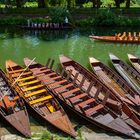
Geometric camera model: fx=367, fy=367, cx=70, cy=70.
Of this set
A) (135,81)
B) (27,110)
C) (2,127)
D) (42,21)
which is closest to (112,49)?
(135,81)

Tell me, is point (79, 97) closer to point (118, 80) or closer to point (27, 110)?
point (27, 110)

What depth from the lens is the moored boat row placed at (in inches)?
619

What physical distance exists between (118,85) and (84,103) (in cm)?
389

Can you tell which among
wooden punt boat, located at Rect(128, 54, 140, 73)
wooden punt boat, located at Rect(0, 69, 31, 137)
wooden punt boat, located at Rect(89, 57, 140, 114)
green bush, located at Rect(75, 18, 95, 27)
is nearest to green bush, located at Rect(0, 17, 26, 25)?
green bush, located at Rect(75, 18, 95, 27)

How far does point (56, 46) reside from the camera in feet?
103

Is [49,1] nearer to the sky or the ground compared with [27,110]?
nearer to the sky

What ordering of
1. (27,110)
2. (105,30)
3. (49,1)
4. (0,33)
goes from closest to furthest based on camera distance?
(27,110) → (0,33) → (105,30) → (49,1)

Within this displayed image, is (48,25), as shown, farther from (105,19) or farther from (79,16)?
(79,16)

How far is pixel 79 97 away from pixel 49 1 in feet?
103

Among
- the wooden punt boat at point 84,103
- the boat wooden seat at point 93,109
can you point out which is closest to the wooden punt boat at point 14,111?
the wooden punt boat at point 84,103

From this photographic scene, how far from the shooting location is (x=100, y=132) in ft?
51.8

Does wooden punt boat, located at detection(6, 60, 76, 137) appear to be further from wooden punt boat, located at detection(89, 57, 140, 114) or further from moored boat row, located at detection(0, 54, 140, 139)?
wooden punt boat, located at detection(89, 57, 140, 114)

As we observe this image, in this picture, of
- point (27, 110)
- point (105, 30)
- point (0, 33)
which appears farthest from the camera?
point (105, 30)

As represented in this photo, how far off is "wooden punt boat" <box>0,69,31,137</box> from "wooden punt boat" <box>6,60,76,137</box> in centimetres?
43
